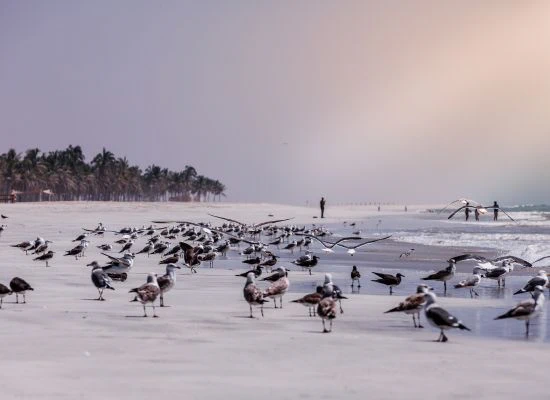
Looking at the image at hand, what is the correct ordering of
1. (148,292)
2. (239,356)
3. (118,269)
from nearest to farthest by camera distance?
(239,356) < (148,292) < (118,269)

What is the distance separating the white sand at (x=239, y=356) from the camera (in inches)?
371

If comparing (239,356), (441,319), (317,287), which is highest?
(317,287)

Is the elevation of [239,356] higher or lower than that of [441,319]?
lower

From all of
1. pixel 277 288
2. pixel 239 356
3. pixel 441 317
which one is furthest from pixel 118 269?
pixel 441 317

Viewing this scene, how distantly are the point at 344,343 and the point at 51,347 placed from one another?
4.63m

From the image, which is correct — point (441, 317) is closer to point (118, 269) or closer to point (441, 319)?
point (441, 319)

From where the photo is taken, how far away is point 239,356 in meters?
11.5

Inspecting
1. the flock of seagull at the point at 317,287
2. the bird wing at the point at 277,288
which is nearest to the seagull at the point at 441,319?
the flock of seagull at the point at 317,287

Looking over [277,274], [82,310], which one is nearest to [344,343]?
[82,310]

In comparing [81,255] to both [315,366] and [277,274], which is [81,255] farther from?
[315,366]

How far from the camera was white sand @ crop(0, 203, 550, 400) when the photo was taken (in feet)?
30.9

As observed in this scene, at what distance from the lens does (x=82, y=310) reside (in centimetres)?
1631

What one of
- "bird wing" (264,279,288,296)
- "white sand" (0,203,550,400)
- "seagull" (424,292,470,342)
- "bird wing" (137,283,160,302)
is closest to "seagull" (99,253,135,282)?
"white sand" (0,203,550,400)

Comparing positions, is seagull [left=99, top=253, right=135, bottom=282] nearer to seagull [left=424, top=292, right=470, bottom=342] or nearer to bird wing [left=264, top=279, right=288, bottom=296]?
bird wing [left=264, top=279, right=288, bottom=296]
